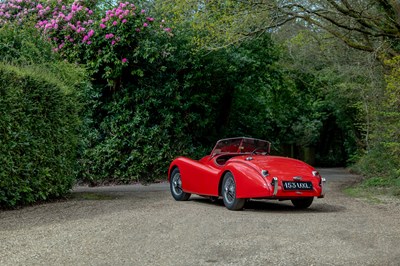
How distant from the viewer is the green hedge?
Result: 999cm

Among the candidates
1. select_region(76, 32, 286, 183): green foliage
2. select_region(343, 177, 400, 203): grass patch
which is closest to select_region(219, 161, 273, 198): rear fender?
select_region(343, 177, 400, 203): grass patch

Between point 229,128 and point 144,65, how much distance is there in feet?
18.9

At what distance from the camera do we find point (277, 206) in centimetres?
1074

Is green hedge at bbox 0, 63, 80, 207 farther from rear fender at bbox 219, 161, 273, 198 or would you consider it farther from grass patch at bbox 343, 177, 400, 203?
grass patch at bbox 343, 177, 400, 203

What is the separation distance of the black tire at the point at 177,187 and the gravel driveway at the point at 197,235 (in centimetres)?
108

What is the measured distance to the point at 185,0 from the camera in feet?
49.8

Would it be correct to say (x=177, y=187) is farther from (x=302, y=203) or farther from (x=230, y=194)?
(x=302, y=203)

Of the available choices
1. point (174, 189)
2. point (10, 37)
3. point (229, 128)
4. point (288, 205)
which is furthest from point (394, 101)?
point (229, 128)

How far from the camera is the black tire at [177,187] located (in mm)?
11516

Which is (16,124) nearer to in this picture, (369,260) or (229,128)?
(369,260)

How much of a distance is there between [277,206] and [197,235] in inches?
155

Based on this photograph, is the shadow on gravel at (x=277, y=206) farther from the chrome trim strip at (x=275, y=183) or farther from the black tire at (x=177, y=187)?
the chrome trim strip at (x=275, y=183)

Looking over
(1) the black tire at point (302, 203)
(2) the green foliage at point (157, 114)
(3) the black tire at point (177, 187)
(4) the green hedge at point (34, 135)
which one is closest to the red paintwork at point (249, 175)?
(3) the black tire at point (177, 187)

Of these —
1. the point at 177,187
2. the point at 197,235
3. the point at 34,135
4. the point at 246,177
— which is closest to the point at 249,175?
the point at 246,177
